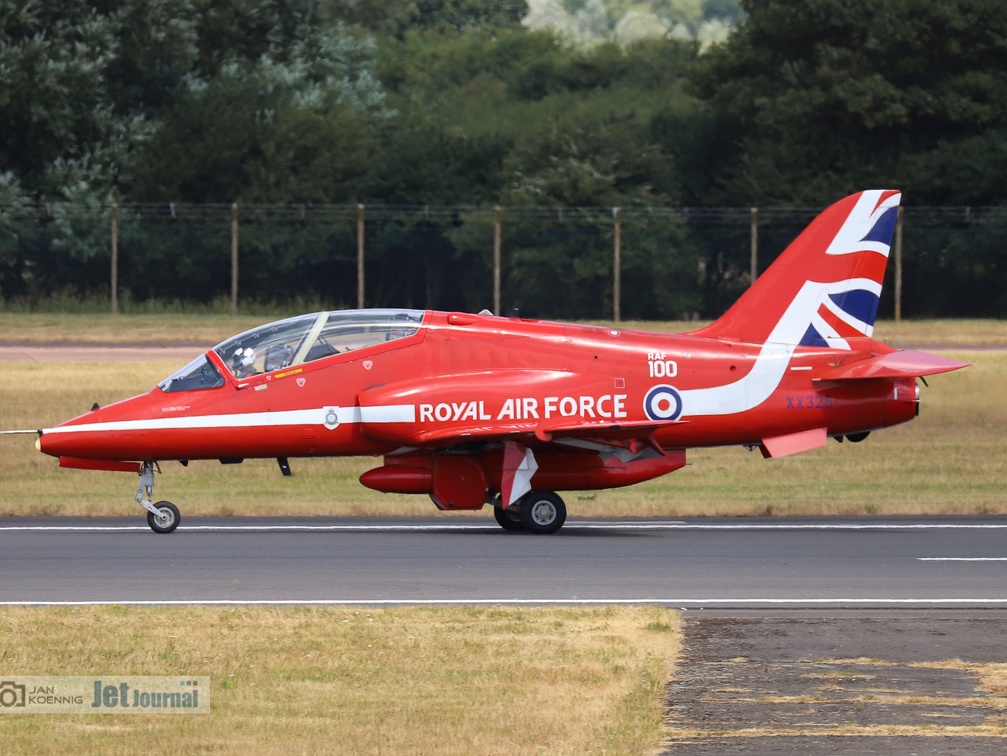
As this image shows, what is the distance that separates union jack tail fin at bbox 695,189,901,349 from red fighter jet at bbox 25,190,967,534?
1.1 inches

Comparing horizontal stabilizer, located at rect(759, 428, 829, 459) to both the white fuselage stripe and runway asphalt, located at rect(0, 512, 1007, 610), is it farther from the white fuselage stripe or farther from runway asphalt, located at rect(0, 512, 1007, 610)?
the white fuselage stripe

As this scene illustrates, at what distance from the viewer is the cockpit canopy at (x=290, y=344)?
1750 cm

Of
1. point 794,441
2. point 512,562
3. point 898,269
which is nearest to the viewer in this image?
point 512,562

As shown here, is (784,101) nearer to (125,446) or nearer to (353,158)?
(353,158)

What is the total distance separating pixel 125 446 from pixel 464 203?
34537 mm

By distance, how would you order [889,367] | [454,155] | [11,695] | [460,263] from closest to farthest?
[11,695], [889,367], [460,263], [454,155]

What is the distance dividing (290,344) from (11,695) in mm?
8103

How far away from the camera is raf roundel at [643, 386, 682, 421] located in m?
17.8

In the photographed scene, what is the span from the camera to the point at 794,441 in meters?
18.2

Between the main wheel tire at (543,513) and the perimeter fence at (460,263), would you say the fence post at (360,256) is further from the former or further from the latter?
the main wheel tire at (543,513)

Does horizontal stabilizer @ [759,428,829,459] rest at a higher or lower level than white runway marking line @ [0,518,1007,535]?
higher

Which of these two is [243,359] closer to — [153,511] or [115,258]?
[153,511]

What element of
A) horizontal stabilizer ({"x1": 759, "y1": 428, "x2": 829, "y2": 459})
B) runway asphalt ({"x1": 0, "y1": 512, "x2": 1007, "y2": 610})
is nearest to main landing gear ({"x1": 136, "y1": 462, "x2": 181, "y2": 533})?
runway asphalt ({"x1": 0, "y1": 512, "x2": 1007, "y2": 610})

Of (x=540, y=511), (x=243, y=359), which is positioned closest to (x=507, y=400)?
(x=540, y=511)
